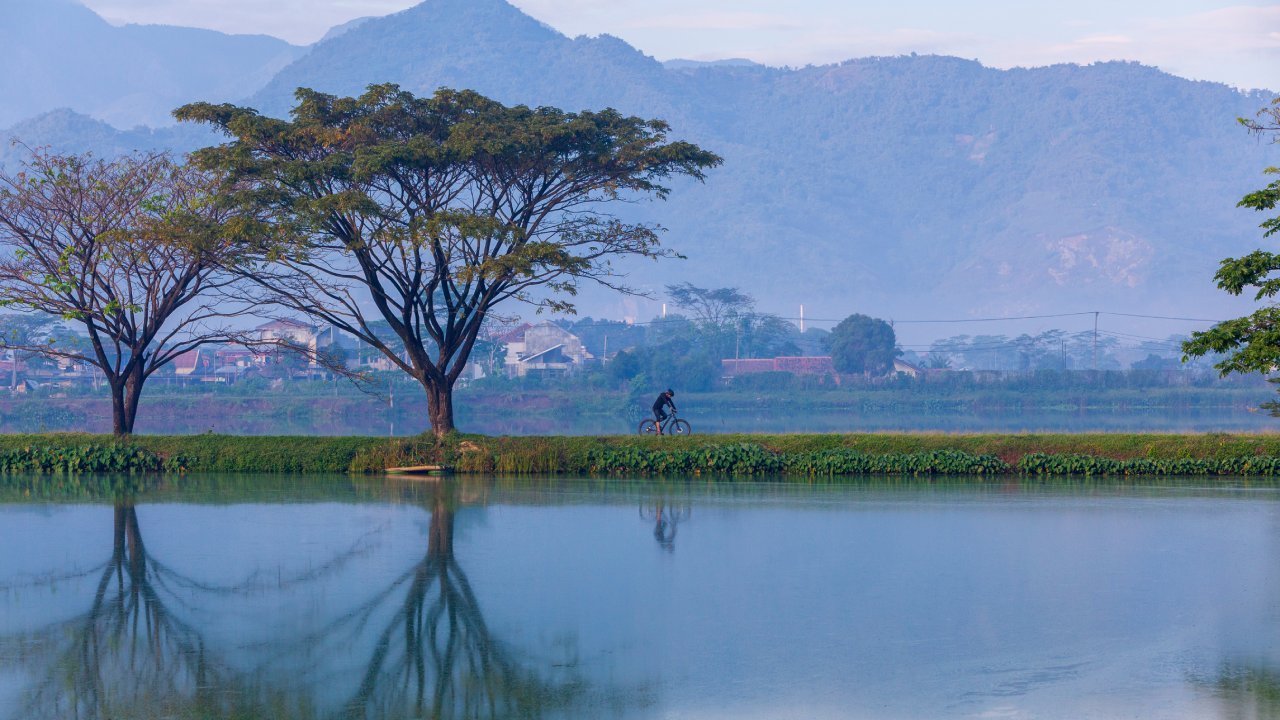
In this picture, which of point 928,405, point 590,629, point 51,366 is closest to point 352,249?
point 590,629

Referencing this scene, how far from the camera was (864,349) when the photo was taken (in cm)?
11856

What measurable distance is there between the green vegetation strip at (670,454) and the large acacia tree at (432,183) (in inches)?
103

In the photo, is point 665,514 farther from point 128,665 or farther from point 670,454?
point 128,665

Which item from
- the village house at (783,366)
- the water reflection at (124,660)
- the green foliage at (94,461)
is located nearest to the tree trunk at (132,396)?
the green foliage at (94,461)

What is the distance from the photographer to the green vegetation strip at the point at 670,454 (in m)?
29.6

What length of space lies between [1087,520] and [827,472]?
30.8 feet

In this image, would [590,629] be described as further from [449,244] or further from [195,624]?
[449,244]

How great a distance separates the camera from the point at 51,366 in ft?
395

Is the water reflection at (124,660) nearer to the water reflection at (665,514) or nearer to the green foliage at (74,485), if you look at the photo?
the water reflection at (665,514)

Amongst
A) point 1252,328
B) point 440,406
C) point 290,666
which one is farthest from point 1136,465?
point 290,666

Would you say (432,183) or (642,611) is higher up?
(432,183)

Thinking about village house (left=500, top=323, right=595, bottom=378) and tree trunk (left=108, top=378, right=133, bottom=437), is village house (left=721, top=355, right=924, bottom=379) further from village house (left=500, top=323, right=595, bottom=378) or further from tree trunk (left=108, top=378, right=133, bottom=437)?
tree trunk (left=108, top=378, right=133, bottom=437)

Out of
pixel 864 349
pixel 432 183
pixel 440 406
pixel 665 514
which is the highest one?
pixel 432 183

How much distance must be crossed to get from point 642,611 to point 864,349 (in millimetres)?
106397
